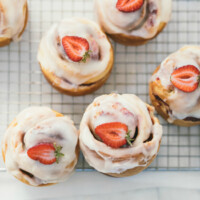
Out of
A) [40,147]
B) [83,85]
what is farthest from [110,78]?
[40,147]

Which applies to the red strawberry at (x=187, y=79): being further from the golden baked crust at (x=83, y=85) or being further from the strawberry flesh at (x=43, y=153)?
the strawberry flesh at (x=43, y=153)

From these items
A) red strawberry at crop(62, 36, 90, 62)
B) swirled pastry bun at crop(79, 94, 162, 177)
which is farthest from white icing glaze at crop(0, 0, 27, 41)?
swirled pastry bun at crop(79, 94, 162, 177)

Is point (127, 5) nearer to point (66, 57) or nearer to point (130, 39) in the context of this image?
point (130, 39)

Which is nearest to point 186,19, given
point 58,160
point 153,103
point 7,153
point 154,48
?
point 154,48

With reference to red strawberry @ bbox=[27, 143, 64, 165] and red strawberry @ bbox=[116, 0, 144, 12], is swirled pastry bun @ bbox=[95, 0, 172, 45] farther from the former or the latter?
red strawberry @ bbox=[27, 143, 64, 165]

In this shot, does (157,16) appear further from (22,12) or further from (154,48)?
(22,12)

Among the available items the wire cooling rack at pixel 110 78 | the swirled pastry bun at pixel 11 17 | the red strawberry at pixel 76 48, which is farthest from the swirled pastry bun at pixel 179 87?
the swirled pastry bun at pixel 11 17
